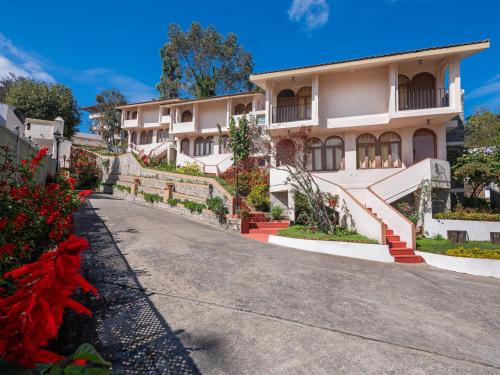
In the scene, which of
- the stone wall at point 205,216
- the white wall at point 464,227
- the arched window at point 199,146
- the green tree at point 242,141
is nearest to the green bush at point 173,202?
the stone wall at point 205,216

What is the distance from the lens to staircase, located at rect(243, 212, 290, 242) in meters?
12.7

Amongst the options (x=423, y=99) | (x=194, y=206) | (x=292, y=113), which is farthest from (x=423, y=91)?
(x=194, y=206)

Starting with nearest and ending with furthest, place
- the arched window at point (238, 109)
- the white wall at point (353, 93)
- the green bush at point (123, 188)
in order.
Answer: the white wall at point (353, 93) < the green bush at point (123, 188) < the arched window at point (238, 109)

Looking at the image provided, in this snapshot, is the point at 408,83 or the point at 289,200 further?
the point at 408,83

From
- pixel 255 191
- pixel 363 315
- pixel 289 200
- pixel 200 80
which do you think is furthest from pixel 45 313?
pixel 200 80

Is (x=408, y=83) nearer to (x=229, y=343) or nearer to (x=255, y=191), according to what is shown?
(x=255, y=191)

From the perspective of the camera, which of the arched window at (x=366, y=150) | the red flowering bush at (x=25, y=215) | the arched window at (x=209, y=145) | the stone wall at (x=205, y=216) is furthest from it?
the arched window at (x=209, y=145)

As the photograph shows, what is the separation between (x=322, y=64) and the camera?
611 inches

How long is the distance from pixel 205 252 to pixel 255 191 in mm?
7392

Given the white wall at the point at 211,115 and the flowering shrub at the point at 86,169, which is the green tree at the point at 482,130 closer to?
the white wall at the point at 211,115

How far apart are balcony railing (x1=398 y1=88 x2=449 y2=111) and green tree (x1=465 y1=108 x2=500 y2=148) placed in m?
3.97

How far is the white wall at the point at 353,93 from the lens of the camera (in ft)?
51.7

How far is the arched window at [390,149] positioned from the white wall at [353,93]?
58.8 inches

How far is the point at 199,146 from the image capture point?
27609 mm
